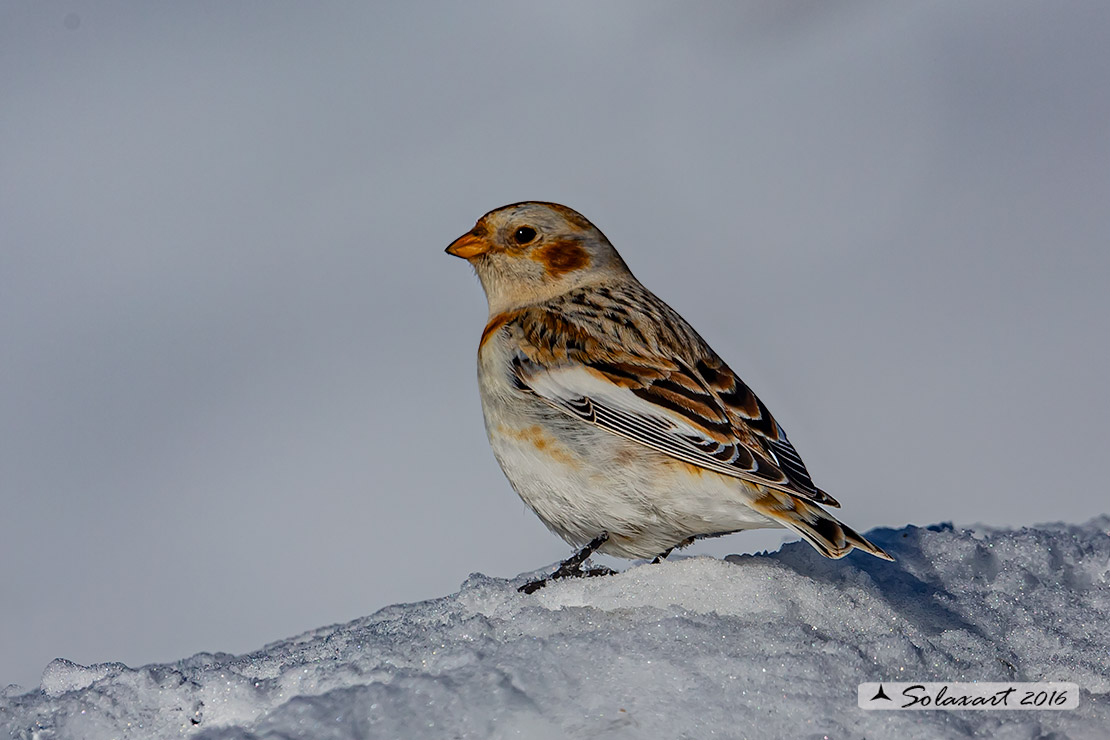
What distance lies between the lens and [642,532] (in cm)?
286

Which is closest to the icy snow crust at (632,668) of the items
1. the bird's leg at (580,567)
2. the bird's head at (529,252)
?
the bird's leg at (580,567)

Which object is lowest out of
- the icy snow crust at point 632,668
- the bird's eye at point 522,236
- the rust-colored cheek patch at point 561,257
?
the icy snow crust at point 632,668

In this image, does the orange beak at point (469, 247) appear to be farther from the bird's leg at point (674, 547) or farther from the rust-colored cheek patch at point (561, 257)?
the bird's leg at point (674, 547)

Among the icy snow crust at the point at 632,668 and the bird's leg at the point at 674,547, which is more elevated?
the bird's leg at the point at 674,547

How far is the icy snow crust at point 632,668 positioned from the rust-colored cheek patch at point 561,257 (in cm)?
116

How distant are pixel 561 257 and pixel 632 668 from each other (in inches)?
69.0

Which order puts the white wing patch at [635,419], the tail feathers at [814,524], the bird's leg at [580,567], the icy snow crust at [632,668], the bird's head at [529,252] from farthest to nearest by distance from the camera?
the bird's head at [529,252], the bird's leg at [580,567], the white wing patch at [635,419], the tail feathers at [814,524], the icy snow crust at [632,668]

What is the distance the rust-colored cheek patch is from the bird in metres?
0.15

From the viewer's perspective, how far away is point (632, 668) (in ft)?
6.94

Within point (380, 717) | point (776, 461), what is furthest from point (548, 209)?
point (380, 717)

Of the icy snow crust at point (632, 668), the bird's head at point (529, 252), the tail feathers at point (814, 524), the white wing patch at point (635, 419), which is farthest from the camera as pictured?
the bird's head at point (529, 252)

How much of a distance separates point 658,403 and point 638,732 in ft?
3.47

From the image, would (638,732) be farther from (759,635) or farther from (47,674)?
(47,674)

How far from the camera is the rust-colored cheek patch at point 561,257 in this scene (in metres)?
3.55
